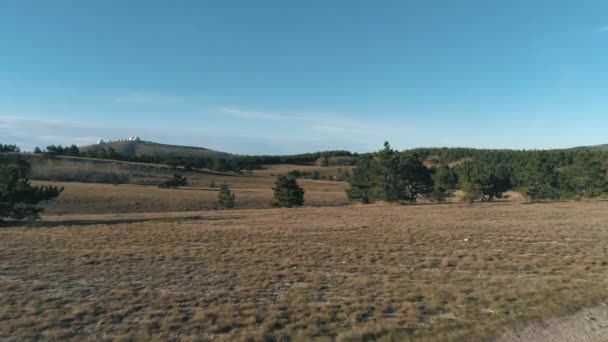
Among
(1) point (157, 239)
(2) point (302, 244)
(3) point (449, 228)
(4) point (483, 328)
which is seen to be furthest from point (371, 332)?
(3) point (449, 228)

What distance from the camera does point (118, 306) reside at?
8.73m

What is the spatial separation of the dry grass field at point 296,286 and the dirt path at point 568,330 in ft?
0.94

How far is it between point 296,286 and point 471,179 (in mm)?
47981

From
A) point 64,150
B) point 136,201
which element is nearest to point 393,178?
point 136,201

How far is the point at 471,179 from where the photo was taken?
51.8 m

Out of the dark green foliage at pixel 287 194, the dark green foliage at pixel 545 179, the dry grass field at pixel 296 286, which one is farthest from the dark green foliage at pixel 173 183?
the dry grass field at pixel 296 286

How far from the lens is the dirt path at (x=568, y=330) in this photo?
259 inches

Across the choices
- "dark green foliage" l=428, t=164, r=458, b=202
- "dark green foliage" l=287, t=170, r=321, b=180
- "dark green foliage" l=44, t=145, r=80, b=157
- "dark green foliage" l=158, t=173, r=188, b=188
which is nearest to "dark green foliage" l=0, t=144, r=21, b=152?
"dark green foliage" l=44, t=145, r=80, b=157

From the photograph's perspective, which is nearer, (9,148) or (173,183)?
(173,183)

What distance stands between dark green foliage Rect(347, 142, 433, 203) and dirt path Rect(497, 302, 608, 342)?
4187 centimetres

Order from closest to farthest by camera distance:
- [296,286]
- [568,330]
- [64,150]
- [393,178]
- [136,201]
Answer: [568,330] → [296,286] → [393,178] → [136,201] → [64,150]

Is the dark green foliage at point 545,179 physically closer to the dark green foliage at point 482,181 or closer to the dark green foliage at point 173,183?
the dark green foliage at point 482,181

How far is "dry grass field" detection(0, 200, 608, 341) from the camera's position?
7297 millimetres

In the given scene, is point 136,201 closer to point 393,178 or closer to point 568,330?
point 393,178
